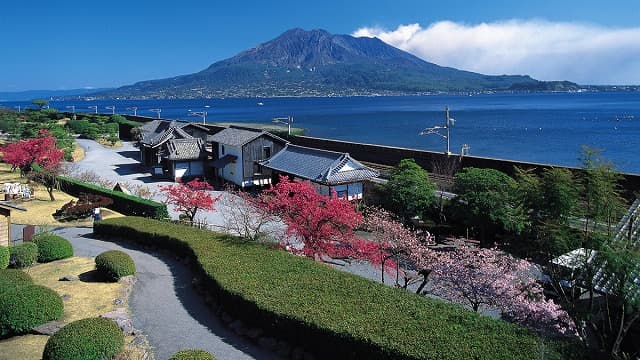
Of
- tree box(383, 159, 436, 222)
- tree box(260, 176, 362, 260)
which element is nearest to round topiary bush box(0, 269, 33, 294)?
tree box(260, 176, 362, 260)

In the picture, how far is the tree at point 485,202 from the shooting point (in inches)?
867

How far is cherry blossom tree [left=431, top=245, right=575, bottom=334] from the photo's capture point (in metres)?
11.3

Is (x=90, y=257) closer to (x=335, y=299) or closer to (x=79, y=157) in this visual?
(x=335, y=299)

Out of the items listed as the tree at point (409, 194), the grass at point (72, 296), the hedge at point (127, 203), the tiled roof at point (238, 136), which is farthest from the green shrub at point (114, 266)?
the tiled roof at point (238, 136)

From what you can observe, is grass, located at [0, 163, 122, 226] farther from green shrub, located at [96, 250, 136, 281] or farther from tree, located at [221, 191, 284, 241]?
green shrub, located at [96, 250, 136, 281]

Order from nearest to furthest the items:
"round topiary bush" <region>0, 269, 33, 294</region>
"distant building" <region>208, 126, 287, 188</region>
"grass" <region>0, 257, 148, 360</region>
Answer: "grass" <region>0, 257, 148, 360</region> → "round topiary bush" <region>0, 269, 33, 294</region> → "distant building" <region>208, 126, 287, 188</region>

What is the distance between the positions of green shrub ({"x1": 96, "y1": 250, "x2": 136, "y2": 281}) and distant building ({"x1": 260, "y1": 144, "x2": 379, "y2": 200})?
13.7m

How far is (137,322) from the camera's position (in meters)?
13.6

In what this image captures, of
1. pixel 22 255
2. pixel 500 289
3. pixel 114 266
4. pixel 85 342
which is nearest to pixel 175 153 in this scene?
pixel 22 255

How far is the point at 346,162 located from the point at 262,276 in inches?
646

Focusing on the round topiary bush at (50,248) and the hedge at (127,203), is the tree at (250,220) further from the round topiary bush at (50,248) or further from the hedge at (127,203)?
the round topiary bush at (50,248)

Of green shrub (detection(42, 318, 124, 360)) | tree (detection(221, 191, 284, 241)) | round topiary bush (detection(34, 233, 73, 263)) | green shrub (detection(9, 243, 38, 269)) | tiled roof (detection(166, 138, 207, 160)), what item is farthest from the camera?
tiled roof (detection(166, 138, 207, 160))

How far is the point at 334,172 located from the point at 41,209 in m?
18.0

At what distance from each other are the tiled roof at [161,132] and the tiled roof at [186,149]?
1.80 metres
